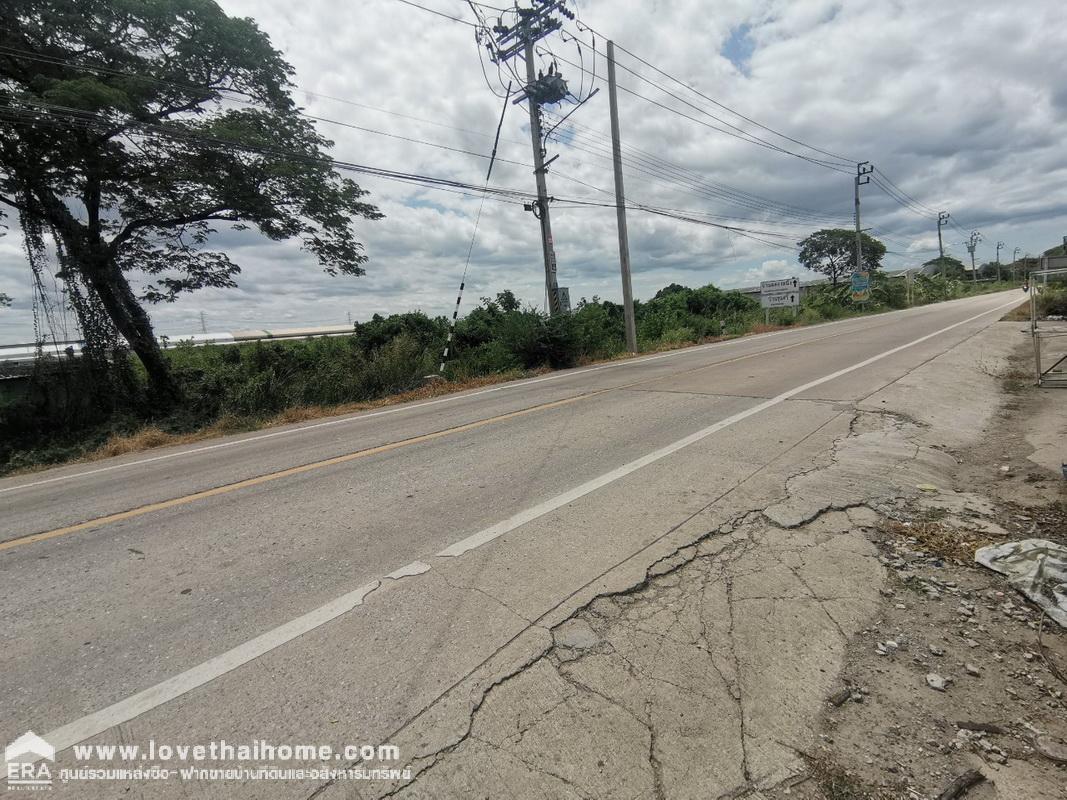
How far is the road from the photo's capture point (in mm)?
2299

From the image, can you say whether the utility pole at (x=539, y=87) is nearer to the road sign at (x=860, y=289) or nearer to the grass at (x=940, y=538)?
the grass at (x=940, y=538)

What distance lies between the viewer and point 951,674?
2.34 meters

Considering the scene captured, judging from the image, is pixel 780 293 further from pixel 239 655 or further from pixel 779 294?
pixel 239 655

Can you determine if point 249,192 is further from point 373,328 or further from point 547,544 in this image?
point 547,544

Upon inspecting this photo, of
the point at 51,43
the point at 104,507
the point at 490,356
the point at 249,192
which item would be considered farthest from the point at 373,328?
the point at 104,507

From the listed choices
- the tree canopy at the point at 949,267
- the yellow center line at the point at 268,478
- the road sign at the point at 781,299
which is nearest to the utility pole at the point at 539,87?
the yellow center line at the point at 268,478

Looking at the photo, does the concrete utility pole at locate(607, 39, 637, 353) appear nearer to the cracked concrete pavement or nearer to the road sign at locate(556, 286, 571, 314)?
the road sign at locate(556, 286, 571, 314)

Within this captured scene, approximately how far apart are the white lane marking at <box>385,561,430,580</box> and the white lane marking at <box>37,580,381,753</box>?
0.63 ft

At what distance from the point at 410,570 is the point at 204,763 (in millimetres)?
1451

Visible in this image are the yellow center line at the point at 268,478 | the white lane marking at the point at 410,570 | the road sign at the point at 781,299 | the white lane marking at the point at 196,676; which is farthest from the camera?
the road sign at the point at 781,299

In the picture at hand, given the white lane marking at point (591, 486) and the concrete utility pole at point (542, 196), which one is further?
the concrete utility pole at point (542, 196)

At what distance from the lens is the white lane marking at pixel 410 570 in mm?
3252

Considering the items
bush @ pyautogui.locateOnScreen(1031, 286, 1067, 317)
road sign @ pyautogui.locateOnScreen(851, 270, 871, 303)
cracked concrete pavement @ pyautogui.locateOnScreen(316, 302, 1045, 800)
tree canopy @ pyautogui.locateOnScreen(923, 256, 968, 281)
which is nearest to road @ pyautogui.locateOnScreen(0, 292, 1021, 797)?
cracked concrete pavement @ pyautogui.locateOnScreen(316, 302, 1045, 800)

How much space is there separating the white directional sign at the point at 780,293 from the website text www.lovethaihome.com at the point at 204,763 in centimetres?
3286
